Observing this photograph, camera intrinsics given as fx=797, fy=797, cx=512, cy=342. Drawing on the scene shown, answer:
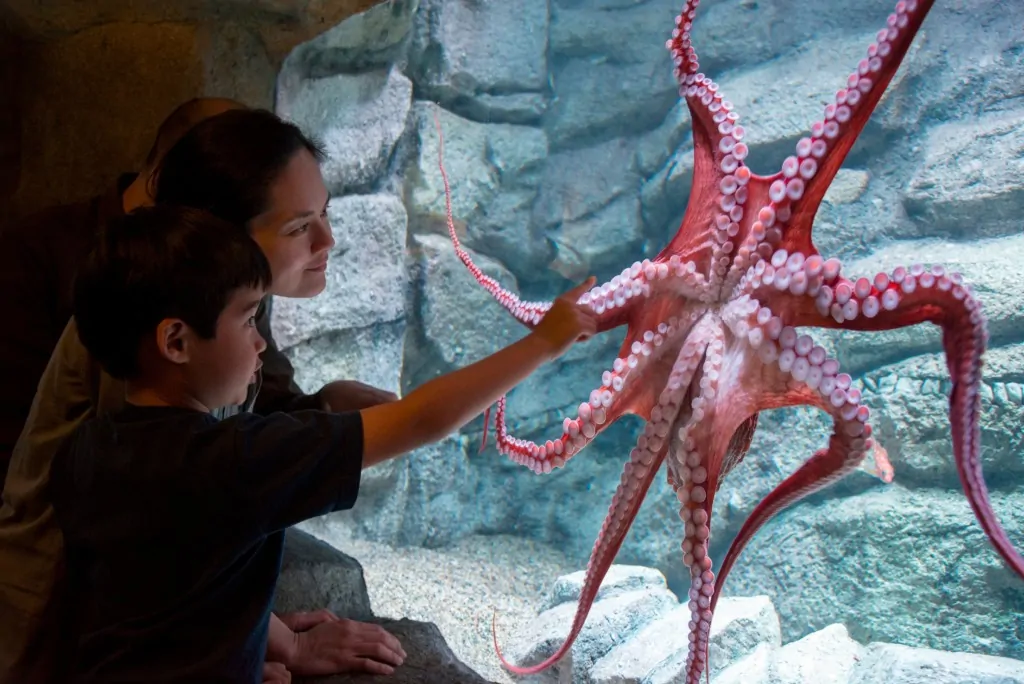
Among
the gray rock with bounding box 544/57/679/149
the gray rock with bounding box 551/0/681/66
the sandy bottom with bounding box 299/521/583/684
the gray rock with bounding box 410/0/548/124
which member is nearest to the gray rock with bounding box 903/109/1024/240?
the gray rock with bounding box 544/57/679/149

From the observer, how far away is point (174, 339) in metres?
1.19

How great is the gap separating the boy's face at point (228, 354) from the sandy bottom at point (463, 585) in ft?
8.55

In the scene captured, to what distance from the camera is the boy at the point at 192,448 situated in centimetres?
110

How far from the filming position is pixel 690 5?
1631mm

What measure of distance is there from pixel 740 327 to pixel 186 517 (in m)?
1.04

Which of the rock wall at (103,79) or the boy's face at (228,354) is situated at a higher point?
the rock wall at (103,79)

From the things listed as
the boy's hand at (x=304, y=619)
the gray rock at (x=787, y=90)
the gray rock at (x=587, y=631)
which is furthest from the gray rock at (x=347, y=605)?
the gray rock at (x=787, y=90)

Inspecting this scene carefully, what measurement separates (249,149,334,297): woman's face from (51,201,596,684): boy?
25 centimetres

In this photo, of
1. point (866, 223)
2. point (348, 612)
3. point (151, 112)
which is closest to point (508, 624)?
Result: point (348, 612)

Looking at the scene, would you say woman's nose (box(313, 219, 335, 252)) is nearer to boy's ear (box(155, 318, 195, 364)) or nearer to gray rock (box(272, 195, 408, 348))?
boy's ear (box(155, 318, 195, 364))

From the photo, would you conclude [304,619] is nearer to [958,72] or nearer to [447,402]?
[447,402]

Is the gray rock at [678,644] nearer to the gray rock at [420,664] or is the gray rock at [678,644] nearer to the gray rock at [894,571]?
the gray rock at [420,664]

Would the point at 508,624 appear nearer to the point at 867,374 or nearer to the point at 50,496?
the point at 867,374

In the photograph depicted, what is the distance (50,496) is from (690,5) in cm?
151
